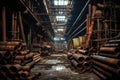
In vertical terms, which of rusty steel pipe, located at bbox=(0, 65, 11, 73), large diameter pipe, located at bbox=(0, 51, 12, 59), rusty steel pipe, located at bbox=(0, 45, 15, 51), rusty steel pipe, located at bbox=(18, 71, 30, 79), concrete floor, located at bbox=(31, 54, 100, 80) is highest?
rusty steel pipe, located at bbox=(0, 45, 15, 51)

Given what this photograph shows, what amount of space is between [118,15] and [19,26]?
6.42 m

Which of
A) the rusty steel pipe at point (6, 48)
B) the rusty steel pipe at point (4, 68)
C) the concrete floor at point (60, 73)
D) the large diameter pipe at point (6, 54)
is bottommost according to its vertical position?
the concrete floor at point (60, 73)

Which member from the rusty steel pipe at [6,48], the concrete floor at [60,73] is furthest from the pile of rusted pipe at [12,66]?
the concrete floor at [60,73]

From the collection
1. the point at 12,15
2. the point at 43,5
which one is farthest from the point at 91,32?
the point at 43,5

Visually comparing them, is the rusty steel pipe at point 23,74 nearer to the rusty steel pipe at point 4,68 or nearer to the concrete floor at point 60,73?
the rusty steel pipe at point 4,68

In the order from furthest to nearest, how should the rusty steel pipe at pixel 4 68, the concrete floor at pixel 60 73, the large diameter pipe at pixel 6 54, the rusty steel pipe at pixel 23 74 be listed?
1. the concrete floor at pixel 60 73
2. the large diameter pipe at pixel 6 54
3. the rusty steel pipe at pixel 23 74
4. the rusty steel pipe at pixel 4 68

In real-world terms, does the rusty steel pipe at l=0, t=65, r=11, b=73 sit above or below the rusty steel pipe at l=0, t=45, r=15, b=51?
below

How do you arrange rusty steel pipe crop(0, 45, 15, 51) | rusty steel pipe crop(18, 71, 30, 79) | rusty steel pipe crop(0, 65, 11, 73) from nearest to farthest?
rusty steel pipe crop(0, 65, 11, 73)
rusty steel pipe crop(18, 71, 30, 79)
rusty steel pipe crop(0, 45, 15, 51)

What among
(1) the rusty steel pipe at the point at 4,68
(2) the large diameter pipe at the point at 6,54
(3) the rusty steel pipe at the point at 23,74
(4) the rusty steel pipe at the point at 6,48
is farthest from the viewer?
(4) the rusty steel pipe at the point at 6,48

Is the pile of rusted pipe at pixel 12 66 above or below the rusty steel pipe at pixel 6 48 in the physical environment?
below

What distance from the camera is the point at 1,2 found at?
33.4 feet

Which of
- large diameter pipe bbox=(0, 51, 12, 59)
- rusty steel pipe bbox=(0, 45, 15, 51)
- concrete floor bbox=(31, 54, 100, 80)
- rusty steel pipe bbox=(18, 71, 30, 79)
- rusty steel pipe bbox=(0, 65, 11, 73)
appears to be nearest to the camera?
rusty steel pipe bbox=(0, 65, 11, 73)

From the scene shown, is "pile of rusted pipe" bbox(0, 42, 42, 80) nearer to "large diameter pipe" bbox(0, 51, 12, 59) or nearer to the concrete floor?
"large diameter pipe" bbox(0, 51, 12, 59)

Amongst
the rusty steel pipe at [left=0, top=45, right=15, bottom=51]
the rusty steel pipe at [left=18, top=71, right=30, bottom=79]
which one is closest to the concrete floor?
the rusty steel pipe at [left=18, top=71, right=30, bottom=79]
